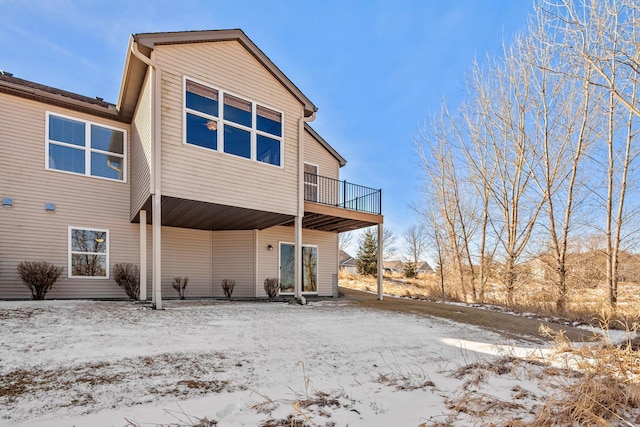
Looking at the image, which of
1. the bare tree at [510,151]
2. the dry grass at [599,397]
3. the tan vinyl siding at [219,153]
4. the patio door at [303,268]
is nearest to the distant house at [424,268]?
the bare tree at [510,151]

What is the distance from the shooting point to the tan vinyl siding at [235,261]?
10.8 metres

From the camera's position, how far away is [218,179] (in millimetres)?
7645

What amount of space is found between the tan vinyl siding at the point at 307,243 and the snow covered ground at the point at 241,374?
5289 mm

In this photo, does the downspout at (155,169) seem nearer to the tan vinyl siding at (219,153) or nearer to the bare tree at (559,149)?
the tan vinyl siding at (219,153)

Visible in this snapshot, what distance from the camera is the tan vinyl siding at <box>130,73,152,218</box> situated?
23.8ft

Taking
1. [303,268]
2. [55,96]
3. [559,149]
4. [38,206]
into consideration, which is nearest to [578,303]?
[559,149]

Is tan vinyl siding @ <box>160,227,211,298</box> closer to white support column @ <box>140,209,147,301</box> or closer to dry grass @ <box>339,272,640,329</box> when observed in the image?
white support column @ <box>140,209,147,301</box>

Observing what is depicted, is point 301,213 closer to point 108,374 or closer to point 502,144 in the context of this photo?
point 108,374

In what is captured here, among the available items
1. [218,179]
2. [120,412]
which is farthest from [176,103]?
[120,412]

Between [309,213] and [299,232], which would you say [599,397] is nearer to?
[299,232]

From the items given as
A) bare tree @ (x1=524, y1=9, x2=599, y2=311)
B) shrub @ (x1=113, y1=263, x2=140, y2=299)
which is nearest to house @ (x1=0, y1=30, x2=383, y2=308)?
shrub @ (x1=113, y1=263, x2=140, y2=299)

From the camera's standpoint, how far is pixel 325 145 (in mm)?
12578

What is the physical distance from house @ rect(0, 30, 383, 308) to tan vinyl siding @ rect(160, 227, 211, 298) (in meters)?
0.04

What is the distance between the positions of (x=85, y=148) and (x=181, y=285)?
445 centimetres
